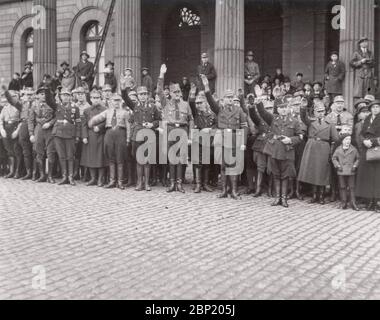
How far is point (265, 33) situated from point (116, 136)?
412 inches

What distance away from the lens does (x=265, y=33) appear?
65.2ft

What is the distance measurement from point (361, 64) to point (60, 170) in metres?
7.61

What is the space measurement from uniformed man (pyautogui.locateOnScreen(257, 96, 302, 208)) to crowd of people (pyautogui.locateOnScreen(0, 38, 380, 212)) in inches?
0.7

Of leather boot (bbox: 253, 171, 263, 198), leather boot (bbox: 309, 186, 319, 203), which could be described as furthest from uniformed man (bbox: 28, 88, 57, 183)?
leather boot (bbox: 309, 186, 319, 203)

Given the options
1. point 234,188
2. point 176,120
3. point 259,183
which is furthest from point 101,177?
point 259,183

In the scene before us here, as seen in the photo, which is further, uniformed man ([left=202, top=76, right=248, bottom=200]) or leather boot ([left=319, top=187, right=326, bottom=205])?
uniformed man ([left=202, top=76, right=248, bottom=200])

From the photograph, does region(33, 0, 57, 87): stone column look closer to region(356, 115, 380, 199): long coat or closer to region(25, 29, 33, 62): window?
region(25, 29, 33, 62): window

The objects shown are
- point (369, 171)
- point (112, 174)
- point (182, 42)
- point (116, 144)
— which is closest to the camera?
point (369, 171)

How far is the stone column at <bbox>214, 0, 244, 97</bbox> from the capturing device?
Result: 555 inches

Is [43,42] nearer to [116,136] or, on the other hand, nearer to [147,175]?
[116,136]

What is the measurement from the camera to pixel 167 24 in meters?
21.7

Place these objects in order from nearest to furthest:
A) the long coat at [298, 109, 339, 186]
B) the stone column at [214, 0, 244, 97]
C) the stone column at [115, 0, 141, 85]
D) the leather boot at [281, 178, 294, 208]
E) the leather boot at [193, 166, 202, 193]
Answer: the leather boot at [281, 178, 294, 208] < the long coat at [298, 109, 339, 186] < the leather boot at [193, 166, 202, 193] < the stone column at [214, 0, 244, 97] < the stone column at [115, 0, 141, 85]
